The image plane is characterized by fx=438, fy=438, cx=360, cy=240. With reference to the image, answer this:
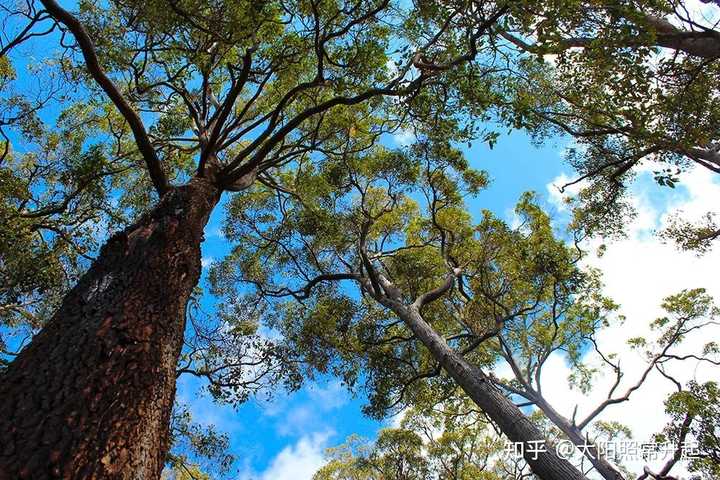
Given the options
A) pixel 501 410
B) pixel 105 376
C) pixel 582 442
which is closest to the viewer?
pixel 105 376

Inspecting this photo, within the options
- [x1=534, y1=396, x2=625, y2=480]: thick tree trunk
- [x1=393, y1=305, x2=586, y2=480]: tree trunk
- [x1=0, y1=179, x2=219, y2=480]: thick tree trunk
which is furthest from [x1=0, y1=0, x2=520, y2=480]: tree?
[x1=534, y1=396, x2=625, y2=480]: thick tree trunk

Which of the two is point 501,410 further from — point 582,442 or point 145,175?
point 145,175

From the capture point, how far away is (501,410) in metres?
5.63

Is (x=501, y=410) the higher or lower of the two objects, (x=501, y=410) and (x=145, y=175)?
the lower

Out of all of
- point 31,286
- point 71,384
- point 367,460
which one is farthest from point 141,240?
point 367,460

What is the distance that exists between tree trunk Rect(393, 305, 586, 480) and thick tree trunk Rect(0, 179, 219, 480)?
4.12 m

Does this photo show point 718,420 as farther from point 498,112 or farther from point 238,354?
point 238,354

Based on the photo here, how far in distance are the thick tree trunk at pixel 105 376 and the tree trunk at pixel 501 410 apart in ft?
13.5

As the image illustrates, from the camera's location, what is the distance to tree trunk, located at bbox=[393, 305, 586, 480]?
478 centimetres

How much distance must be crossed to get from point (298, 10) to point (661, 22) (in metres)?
5.78

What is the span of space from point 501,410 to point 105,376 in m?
4.82

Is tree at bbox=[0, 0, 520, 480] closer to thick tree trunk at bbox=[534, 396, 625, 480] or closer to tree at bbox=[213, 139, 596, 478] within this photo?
tree at bbox=[213, 139, 596, 478]

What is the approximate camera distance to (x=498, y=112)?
21.0 ft

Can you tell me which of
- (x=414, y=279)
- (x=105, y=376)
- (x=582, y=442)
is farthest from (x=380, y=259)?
(x=105, y=376)
